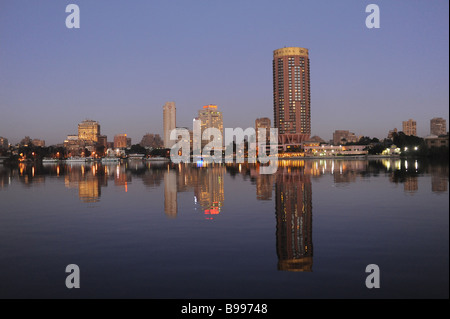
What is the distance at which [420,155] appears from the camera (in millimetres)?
181250

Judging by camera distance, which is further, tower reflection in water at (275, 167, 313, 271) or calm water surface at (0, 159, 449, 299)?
tower reflection in water at (275, 167, 313, 271)

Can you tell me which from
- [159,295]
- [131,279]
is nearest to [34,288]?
[131,279]

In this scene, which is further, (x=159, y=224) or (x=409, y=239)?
(x=159, y=224)

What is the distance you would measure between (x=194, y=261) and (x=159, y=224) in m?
9.71

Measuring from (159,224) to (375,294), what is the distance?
16.5m

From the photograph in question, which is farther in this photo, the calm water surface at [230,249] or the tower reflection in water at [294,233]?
the tower reflection in water at [294,233]

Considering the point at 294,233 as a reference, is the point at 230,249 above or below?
below

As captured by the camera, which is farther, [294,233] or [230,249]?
[294,233]

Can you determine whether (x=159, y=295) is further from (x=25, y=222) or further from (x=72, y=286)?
(x=25, y=222)

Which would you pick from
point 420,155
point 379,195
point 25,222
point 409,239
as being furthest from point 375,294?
point 420,155

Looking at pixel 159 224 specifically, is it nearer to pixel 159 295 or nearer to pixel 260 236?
pixel 260 236
